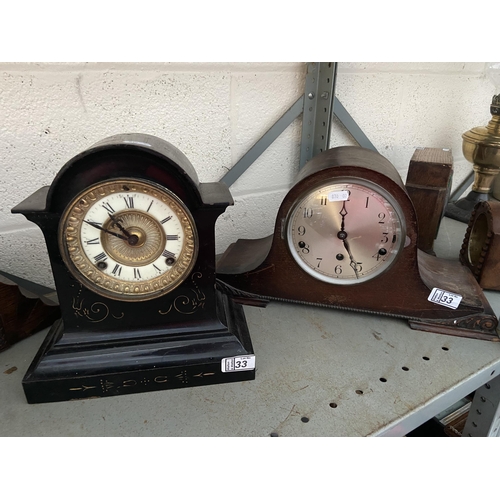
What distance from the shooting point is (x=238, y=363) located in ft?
2.93

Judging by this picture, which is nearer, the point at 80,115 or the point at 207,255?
the point at 207,255

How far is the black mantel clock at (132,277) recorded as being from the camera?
2.54ft

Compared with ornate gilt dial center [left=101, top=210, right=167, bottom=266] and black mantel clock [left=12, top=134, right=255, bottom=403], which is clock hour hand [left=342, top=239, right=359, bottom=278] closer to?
black mantel clock [left=12, top=134, right=255, bottom=403]

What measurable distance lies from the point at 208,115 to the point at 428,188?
2.45 ft

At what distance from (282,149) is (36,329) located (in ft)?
3.11

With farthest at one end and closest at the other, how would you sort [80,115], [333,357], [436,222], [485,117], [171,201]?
[485,117] < [436,222] < [80,115] < [333,357] < [171,201]

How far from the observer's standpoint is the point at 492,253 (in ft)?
3.79

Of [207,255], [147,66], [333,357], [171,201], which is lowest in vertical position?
[333,357]

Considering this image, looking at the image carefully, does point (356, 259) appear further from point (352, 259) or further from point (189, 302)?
point (189, 302)

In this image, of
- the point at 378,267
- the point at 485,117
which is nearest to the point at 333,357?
the point at 378,267

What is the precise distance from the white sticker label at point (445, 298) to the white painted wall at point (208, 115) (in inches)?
25.7

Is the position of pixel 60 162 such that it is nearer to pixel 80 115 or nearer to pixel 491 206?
pixel 80 115

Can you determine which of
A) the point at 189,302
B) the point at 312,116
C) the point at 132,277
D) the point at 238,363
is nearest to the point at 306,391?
the point at 238,363

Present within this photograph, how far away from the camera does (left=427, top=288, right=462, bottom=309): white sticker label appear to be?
1.05m
